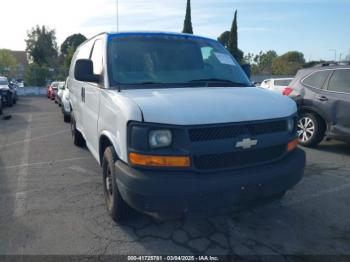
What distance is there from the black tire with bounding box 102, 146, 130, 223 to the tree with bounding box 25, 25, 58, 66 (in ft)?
213

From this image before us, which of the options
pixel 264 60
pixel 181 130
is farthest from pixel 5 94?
pixel 264 60

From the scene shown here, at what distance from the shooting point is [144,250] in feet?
10.2

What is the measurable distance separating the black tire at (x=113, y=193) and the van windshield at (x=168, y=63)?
31.1 inches

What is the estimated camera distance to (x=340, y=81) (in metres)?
6.36

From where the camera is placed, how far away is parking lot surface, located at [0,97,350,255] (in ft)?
10.4

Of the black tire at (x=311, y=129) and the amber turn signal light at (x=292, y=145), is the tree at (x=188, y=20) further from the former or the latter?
the amber turn signal light at (x=292, y=145)

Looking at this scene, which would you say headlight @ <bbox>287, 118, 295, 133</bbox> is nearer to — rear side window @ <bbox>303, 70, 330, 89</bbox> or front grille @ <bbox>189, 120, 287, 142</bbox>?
front grille @ <bbox>189, 120, 287, 142</bbox>

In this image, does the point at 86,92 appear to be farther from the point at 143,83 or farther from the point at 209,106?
the point at 209,106

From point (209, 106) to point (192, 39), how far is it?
184 centimetres

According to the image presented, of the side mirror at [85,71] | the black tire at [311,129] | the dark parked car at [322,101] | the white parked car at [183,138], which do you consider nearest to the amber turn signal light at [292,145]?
the white parked car at [183,138]

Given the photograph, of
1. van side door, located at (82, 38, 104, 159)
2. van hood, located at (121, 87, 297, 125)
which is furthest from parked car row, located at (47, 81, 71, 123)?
van hood, located at (121, 87, 297, 125)

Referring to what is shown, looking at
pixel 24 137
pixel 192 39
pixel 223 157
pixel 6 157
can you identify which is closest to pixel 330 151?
pixel 192 39

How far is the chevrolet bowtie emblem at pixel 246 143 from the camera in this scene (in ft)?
9.72

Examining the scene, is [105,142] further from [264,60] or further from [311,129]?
[264,60]
